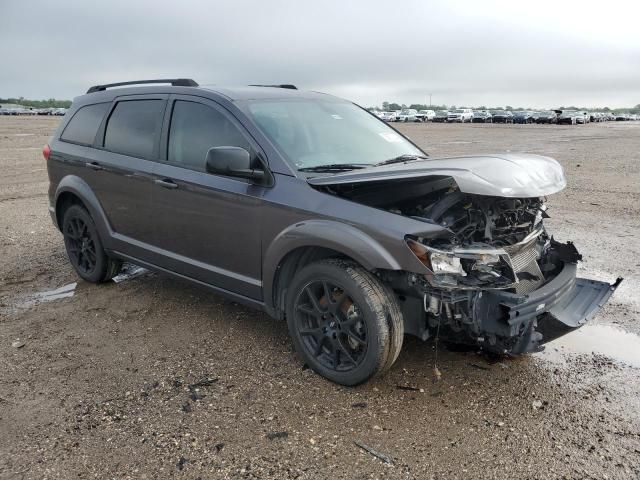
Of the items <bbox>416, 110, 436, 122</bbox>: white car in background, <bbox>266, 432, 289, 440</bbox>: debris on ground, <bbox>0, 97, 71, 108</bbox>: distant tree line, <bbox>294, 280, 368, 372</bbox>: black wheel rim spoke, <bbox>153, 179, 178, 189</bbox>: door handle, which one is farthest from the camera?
<bbox>0, 97, 71, 108</bbox>: distant tree line

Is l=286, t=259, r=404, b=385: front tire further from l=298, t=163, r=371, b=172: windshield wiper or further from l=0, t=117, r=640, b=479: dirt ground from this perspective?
l=298, t=163, r=371, b=172: windshield wiper

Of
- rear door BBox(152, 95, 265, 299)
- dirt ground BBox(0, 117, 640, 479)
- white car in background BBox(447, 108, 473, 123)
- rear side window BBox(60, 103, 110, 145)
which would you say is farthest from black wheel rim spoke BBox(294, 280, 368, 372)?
white car in background BBox(447, 108, 473, 123)

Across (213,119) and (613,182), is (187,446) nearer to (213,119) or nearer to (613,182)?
(213,119)

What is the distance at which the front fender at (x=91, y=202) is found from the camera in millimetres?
5129

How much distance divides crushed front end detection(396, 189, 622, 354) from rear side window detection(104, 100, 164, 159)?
2.34 meters

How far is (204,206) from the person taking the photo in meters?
4.11

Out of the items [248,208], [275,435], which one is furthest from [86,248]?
[275,435]

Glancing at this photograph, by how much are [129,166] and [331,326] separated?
7.67 feet

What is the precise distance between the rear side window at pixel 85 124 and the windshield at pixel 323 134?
194 cm

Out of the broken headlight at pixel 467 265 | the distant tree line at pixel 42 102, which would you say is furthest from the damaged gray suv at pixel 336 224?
the distant tree line at pixel 42 102

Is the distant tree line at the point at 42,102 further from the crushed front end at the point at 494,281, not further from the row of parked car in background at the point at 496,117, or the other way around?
the crushed front end at the point at 494,281

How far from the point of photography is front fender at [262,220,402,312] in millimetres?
3189

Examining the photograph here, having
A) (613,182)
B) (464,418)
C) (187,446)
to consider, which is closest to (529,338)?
(464,418)

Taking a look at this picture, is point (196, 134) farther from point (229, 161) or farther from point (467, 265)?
point (467, 265)
